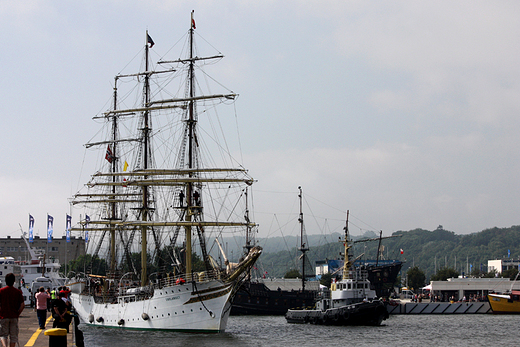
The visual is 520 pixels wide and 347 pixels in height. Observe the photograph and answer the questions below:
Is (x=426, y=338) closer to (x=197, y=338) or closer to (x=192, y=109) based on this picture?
(x=197, y=338)

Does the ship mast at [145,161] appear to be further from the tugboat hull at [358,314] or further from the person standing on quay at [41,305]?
the person standing on quay at [41,305]

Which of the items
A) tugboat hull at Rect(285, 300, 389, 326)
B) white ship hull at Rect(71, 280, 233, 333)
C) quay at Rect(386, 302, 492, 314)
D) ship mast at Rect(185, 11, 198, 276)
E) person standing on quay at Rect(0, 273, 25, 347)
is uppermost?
ship mast at Rect(185, 11, 198, 276)

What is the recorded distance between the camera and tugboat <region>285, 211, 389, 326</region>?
67.4 meters

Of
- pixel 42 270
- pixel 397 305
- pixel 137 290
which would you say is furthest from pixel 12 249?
pixel 137 290

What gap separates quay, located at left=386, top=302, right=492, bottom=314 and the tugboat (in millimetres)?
27959

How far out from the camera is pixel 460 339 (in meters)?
53.2

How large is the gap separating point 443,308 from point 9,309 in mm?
91388

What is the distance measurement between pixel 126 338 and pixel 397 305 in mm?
61563

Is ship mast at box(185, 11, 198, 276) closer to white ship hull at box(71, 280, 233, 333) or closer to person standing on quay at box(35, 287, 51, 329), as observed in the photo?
white ship hull at box(71, 280, 233, 333)

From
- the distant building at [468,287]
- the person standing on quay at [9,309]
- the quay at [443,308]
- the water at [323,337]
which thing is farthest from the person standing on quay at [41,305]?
the distant building at [468,287]

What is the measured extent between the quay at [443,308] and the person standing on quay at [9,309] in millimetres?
87632

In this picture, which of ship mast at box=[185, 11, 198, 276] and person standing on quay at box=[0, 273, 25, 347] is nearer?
person standing on quay at box=[0, 273, 25, 347]

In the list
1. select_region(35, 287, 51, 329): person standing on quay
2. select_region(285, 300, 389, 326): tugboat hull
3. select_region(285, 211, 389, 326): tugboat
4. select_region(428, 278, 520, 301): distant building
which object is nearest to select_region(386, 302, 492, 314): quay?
select_region(285, 211, 389, 326): tugboat

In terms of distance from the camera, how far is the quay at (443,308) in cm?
9869
